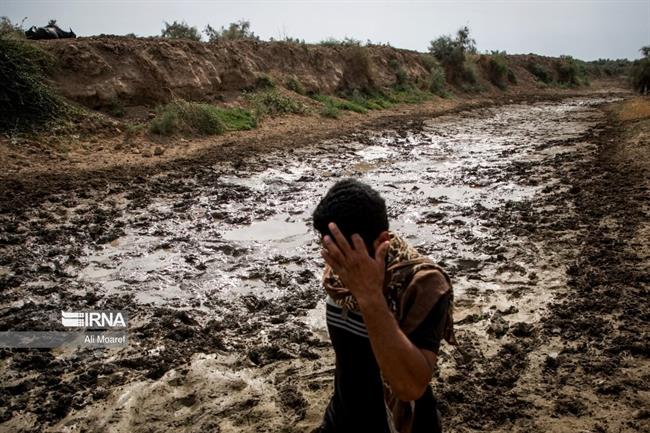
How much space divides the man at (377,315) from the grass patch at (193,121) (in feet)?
32.6

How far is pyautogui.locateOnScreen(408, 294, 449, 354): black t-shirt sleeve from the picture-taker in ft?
4.19

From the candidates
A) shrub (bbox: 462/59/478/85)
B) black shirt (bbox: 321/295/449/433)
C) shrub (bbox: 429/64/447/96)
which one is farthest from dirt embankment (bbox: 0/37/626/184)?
shrub (bbox: 462/59/478/85)

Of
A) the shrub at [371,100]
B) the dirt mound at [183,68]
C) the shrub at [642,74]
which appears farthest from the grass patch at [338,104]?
the shrub at [642,74]

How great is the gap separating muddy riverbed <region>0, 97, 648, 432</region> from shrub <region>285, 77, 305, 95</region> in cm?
844

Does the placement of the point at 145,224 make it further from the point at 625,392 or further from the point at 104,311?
the point at 625,392

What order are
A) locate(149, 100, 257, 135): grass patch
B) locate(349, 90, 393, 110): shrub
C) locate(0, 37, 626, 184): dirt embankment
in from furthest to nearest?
locate(349, 90, 393, 110): shrub
locate(149, 100, 257, 135): grass patch
locate(0, 37, 626, 184): dirt embankment

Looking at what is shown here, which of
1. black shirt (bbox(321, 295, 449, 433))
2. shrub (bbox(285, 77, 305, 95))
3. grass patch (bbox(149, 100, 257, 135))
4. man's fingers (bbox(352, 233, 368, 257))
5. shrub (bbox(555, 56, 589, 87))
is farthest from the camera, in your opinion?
shrub (bbox(555, 56, 589, 87))

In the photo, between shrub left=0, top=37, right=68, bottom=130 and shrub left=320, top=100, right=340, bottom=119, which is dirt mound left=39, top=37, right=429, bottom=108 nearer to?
shrub left=0, top=37, right=68, bottom=130

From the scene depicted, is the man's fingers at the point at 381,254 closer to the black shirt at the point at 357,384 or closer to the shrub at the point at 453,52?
the black shirt at the point at 357,384

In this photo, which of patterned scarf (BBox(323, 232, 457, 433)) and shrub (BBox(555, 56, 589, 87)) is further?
shrub (BBox(555, 56, 589, 87))

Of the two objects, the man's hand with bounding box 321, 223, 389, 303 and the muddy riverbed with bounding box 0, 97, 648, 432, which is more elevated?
the man's hand with bounding box 321, 223, 389, 303

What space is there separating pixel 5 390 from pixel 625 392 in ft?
12.8

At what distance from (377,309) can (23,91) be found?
10837 millimetres

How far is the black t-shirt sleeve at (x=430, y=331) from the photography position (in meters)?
1.28
